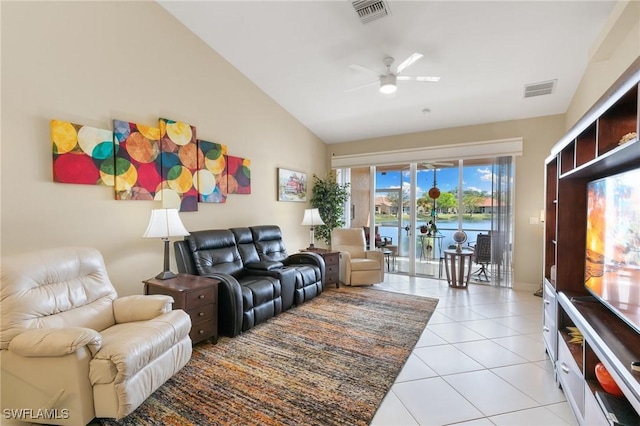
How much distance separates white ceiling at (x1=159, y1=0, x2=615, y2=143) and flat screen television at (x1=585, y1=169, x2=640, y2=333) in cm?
182

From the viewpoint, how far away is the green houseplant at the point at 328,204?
18.6 feet

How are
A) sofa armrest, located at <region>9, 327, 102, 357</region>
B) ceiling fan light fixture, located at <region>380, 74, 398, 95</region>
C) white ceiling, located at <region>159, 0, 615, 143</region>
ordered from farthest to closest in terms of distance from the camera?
ceiling fan light fixture, located at <region>380, 74, 398, 95</region> < white ceiling, located at <region>159, 0, 615, 143</region> < sofa armrest, located at <region>9, 327, 102, 357</region>

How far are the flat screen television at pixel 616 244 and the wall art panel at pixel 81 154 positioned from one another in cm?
379

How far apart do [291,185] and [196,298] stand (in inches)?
117

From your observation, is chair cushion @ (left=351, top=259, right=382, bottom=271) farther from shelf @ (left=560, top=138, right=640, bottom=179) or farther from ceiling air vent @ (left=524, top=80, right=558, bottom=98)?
ceiling air vent @ (left=524, top=80, right=558, bottom=98)

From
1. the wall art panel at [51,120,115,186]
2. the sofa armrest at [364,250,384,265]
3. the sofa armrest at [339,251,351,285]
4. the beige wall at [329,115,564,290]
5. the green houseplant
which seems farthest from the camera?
the green houseplant

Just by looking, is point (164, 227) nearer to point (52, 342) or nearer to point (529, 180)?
point (52, 342)

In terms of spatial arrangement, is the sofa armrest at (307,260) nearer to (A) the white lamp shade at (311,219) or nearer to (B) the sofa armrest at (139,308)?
(A) the white lamp shade at (311,219)

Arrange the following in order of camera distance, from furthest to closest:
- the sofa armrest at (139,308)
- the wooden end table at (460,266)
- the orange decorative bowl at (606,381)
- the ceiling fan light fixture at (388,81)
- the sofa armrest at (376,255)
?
the sofa armrest at (376,255)
the wooden end table at (460,266)
the ceiling fan light fixture at (388,81)
the sofa armrest at (139,308)
the orange decorative bowl at (606,381)

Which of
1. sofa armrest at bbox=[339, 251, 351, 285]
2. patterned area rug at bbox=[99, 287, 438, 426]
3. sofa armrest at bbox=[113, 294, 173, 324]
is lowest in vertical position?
patterned area rug at bbox=[99, 287, 438, 426]

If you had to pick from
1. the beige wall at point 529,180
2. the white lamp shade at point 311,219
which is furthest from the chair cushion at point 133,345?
the beige wall at point 529,180

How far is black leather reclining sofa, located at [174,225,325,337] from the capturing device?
288 centimetres

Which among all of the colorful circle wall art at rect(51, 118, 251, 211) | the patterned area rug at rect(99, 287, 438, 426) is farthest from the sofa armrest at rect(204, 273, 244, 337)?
the colorful circle wall art at rect(51, 118, 251, 211)

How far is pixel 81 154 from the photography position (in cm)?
253
